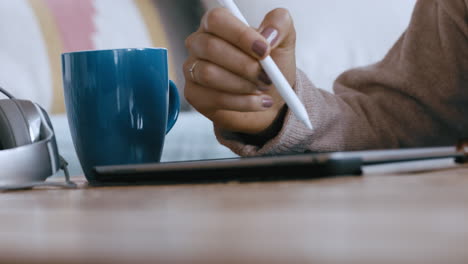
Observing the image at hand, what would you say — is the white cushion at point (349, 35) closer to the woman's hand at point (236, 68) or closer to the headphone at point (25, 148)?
the woman's hand at point (236, 68)

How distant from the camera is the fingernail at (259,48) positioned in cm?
41

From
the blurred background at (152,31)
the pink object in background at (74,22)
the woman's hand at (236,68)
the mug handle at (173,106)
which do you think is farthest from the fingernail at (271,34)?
the pink object in background at (74,22)

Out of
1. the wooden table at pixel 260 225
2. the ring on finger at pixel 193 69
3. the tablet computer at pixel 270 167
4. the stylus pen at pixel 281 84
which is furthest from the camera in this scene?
the ring on finger at pixel 193 69

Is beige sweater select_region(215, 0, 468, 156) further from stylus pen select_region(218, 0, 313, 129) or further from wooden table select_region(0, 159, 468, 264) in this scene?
wooden table select_region(0, 159, 468, 264)

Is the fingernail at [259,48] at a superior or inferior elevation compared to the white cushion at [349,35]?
superior

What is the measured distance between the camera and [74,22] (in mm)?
1283

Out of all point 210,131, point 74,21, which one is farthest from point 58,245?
point 74,21

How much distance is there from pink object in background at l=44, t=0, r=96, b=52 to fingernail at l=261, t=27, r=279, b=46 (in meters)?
0.89

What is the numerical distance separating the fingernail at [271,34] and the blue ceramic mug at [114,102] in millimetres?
84

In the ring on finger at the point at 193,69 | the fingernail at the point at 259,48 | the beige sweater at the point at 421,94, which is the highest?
the fingernail at the point at 259,48

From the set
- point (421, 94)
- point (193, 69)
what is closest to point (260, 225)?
point (193, 69)

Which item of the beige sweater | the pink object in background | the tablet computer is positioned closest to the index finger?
the tablet computer

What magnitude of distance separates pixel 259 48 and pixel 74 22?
0.97m

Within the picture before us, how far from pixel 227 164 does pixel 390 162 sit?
0.09m
